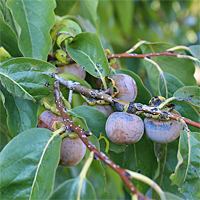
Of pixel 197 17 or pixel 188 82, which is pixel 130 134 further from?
pixel 197 17

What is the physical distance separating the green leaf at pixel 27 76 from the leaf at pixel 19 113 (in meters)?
0.06

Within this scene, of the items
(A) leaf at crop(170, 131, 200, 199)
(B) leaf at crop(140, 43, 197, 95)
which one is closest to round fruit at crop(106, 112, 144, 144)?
(A) leaf at crop(170, 131, 200, 199)

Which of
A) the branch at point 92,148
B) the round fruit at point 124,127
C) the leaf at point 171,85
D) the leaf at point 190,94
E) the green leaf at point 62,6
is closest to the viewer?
the branch at point 92,148

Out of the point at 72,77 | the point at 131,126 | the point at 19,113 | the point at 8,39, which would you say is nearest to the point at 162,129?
the point at 131,126

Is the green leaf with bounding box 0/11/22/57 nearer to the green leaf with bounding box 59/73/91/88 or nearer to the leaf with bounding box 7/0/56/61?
the leaf with bounding box 7/0/56/61

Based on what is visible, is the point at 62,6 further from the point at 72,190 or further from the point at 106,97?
the point at 72,190

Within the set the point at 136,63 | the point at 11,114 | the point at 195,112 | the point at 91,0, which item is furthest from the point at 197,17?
the point at 11,114

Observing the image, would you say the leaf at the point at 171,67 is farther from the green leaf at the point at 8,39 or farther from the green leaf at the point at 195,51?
the green leaf at the point at 8,39

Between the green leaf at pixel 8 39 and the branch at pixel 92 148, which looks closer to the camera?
the branch at pixel 92 148

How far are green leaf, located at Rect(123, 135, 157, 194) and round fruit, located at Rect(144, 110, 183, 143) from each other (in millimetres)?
159

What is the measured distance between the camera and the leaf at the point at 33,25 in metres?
0.71

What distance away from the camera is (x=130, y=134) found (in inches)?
23.7

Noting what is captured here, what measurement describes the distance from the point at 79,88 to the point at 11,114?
0.22 metres

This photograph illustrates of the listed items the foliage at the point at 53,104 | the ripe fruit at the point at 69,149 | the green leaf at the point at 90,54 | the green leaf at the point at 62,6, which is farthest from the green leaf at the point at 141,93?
the green leaf at the point at 62,6
